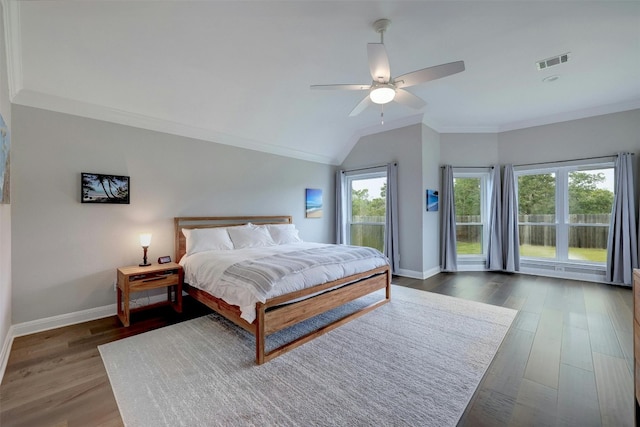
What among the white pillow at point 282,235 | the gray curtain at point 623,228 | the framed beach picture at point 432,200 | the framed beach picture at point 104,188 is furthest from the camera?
the framed beach picture at point 432,200

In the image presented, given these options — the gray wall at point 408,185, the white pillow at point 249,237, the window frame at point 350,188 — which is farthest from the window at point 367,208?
the white pillow at point 249,237

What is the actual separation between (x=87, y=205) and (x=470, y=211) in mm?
6586

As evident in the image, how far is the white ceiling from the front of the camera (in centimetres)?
240

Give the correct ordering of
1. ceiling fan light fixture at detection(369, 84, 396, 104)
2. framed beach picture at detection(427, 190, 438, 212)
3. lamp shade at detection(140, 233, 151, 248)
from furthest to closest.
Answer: framed beach picture at detection(427, 190, 438, 212), lamp shade at detection(140, 233, 151, 248), ceiling fan light fixture at detection(369, 84, 396, 104)

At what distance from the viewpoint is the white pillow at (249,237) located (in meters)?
4.12

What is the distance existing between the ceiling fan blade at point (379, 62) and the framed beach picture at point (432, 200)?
3148 millimetres

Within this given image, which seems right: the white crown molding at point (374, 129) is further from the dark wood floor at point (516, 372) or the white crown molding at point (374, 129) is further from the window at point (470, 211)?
the dark wood floor at point (516, 372)

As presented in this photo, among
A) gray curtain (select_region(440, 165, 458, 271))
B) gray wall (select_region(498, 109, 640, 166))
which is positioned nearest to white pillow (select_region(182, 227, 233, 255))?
gray curtain (select_region(440, 165, 458, 271))

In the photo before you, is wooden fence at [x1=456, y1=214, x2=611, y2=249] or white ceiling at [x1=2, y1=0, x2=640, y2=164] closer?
white ceiling at [x1=2, y1=0, x2=640, y2=164]

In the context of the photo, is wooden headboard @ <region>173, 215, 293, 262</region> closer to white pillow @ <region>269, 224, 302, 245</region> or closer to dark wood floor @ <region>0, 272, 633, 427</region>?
white pillow @ <region>269, 224, 302, 245</region>

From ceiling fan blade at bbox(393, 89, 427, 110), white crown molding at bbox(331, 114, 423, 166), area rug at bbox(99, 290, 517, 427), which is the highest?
white crown molding at bbox(331, 114, 423, 166)

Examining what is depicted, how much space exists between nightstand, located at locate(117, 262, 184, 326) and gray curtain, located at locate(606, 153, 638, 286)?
6742 millimetres

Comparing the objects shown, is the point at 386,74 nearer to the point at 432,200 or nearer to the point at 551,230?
the point at 432,200

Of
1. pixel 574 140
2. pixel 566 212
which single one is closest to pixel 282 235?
pixel 566 212
